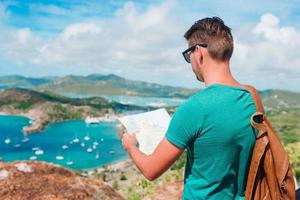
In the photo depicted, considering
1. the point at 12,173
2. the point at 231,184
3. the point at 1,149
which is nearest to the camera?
the point at 231,184

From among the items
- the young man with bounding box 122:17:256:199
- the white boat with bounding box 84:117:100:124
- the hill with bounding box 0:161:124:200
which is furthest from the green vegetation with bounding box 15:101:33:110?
the young man with bounding box 122:17:256:199

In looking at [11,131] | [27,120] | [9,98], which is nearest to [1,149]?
[11,131]

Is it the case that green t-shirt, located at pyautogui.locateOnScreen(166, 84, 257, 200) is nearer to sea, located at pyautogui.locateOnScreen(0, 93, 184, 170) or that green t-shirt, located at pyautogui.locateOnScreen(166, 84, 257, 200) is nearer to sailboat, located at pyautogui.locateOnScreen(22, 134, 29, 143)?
sea, located at pyautogui.locateOnScreen(0, 93, 184, 170)

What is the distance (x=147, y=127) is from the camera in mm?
3143

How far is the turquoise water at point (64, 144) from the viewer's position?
110m

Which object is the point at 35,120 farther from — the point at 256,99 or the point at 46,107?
the point at 256,99

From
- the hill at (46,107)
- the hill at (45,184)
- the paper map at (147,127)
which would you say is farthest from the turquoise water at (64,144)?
the paper map at (147,127)

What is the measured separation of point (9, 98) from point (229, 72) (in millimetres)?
181518

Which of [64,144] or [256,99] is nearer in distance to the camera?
[256,99]

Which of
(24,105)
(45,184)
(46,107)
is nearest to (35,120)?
(46,107)

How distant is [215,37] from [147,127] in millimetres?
1005

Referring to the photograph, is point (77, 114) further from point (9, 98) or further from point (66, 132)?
point (9, 98)

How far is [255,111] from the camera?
236 centimetres

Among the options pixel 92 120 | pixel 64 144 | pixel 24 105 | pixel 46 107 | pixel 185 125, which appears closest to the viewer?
pixel 185 125
